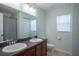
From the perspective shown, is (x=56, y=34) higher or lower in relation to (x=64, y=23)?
lower

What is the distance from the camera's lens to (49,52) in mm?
1797

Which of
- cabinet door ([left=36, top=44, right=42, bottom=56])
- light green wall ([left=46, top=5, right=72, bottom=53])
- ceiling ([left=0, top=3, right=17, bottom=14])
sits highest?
ceiling ([left=0, top=3, right=17, bottom=14])

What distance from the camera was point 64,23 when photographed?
71.0 inches

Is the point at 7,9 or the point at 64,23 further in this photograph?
the point at 64,23

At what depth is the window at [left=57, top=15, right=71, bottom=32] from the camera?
1.77 m

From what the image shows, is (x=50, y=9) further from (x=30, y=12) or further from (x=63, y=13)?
(x=30, y=12)

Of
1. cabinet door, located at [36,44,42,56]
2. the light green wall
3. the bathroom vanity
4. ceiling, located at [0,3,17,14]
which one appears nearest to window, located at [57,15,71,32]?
the light green wall

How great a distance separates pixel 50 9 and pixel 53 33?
1.82 ft

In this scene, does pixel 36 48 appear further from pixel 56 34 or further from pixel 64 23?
pixel 64 23

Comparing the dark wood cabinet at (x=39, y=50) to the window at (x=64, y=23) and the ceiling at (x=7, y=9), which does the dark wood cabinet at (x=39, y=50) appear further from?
the ceiling at (x=7, y=9)

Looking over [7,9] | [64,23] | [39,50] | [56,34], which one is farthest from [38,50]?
[7,9]

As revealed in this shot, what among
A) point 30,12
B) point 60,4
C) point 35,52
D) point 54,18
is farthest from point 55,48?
point 30,12

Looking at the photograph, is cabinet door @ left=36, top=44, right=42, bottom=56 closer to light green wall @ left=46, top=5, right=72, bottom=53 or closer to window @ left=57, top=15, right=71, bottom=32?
light green wall @ left=46, top=5, right=72, bottom=53

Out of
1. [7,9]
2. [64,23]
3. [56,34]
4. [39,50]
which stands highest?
[7,9]
